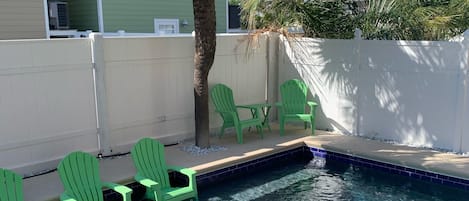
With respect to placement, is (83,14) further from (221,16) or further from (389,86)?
(389,86)

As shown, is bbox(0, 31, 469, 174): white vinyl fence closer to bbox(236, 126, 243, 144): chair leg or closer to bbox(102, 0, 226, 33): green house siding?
bbox(236, 126, 243, 144): chair leg

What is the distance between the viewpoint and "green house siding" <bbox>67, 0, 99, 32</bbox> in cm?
1009

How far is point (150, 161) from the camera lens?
475cm

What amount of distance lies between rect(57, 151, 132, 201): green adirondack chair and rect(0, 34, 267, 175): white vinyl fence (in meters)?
1.03

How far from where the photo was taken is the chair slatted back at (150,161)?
15.2ft

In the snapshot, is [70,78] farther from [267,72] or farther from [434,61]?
[434,61]

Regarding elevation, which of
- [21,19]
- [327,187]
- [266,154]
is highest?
[21,19]

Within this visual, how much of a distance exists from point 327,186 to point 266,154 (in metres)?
1.00

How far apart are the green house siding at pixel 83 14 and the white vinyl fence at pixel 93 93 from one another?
4.53m

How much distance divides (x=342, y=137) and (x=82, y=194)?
13.2ft

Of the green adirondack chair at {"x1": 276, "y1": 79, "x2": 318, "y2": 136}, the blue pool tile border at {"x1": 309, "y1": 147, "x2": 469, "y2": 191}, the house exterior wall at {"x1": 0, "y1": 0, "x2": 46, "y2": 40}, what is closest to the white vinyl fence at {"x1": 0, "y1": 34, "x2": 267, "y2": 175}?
the green adirondack chair at {"x1": 276, "y1": 79, "x2": 318, "y2": 136}

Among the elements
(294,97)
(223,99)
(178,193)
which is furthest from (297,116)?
(178,193)

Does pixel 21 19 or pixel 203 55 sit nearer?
pixel 203 55

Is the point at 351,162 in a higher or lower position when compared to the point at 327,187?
higher
